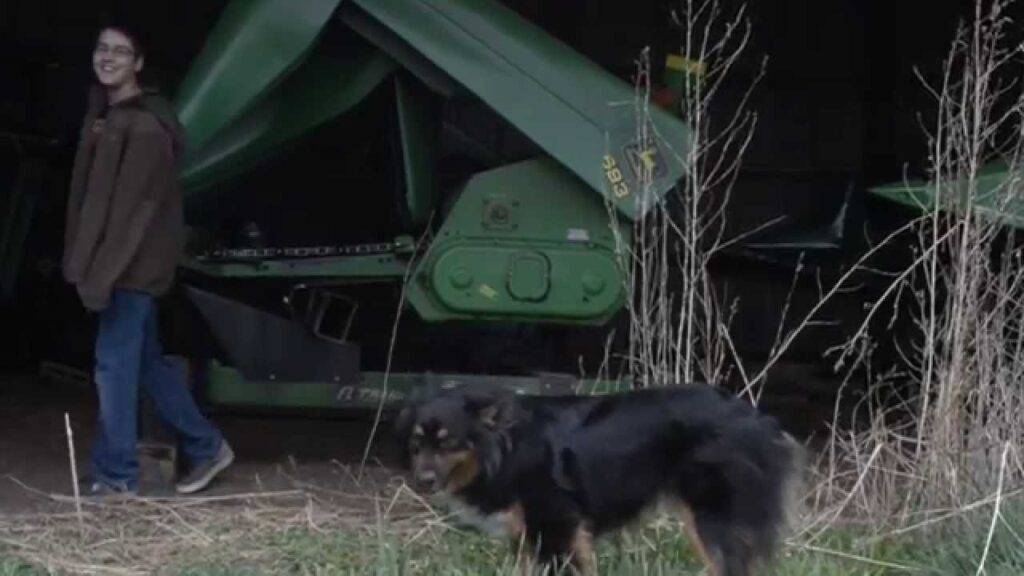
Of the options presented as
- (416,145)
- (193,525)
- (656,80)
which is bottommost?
(193,525)

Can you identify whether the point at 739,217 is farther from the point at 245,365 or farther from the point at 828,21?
the point at 245,365

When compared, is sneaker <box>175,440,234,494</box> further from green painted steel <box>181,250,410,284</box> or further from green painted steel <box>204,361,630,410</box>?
green painted steel <box>181,250,410,284</box>

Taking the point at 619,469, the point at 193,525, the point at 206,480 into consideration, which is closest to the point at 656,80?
the point at 206,480

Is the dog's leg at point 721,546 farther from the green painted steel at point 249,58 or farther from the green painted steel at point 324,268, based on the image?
the green painted steel at point 249,58

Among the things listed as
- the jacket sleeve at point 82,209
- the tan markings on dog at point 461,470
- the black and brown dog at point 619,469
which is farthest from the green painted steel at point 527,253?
the tan markings on dog at point 461,470

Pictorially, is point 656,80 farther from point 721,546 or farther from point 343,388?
point 721,546

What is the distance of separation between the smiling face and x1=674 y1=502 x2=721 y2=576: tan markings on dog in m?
2.34

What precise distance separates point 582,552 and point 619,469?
0.24 metres

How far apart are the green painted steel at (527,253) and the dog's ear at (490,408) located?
57.3 inches

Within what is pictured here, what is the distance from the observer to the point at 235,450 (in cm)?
785

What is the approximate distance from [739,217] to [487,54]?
470 centimetres

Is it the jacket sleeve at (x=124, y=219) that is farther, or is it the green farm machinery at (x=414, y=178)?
the green farm machinery at (x=414, y=178)

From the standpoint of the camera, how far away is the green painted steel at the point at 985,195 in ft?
20.9

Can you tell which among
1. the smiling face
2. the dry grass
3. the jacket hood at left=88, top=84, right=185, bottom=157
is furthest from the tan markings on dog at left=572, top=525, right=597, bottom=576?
the smiling face
